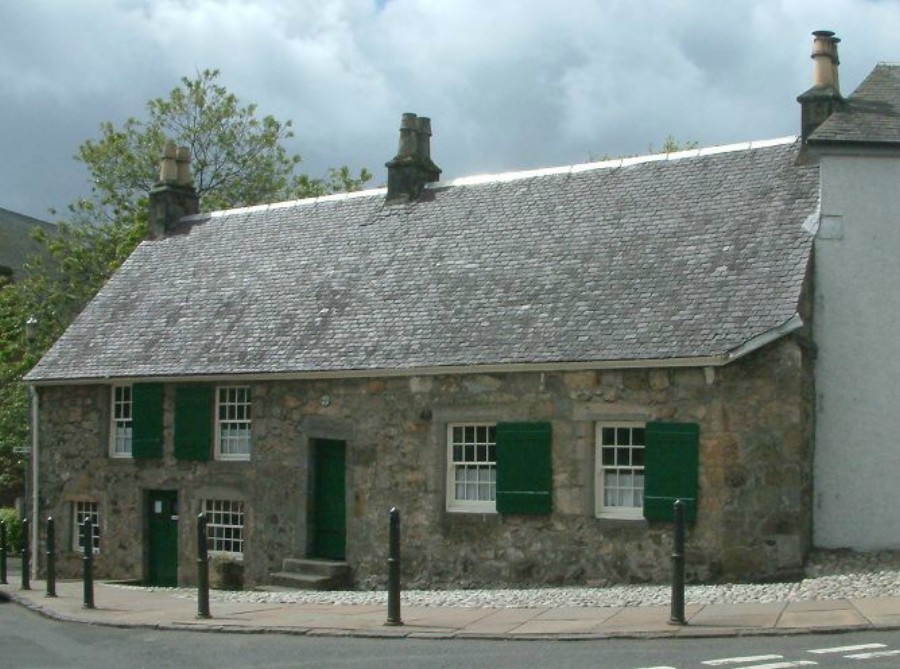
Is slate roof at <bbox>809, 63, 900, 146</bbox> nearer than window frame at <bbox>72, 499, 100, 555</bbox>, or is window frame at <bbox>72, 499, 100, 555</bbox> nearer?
slate roof at <bbox>809, 63, 900, 146</bbox>

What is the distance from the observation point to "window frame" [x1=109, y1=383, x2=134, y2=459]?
2458 cm

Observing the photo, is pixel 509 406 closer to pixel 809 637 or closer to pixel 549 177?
pixel 549 177

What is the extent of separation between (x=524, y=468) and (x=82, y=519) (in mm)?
10915

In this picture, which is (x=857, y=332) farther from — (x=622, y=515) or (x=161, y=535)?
(x=161, y=535)

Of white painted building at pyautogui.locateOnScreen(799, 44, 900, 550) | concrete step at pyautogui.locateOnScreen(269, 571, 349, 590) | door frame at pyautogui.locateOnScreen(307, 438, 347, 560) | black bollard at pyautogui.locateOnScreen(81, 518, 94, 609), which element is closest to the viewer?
white painted building at pyautogui.locateOnScreen(799, 44, 900, 550)

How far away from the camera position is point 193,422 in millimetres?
23031

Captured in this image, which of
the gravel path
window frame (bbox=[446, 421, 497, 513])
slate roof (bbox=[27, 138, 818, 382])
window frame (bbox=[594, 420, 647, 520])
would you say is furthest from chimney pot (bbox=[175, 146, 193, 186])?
window frame (bbox=[594, 420, 647, 520])

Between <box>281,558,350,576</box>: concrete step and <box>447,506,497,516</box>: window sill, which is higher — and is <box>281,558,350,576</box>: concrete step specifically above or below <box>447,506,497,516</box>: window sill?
below

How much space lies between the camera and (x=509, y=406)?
18828 mm

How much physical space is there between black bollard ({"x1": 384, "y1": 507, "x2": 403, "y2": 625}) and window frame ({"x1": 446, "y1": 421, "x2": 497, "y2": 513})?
15.6 ft

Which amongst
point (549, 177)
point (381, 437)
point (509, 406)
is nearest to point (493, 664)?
point (509, 406)

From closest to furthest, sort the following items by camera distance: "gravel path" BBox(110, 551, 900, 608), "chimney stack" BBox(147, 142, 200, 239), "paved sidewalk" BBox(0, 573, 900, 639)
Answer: "paved sidewalk" BBox(0, 573, 900, 639) → "gravel path" BBox(110, 551, 900, 608) → "chimney stack" BBox(147, 142, 200, 239)

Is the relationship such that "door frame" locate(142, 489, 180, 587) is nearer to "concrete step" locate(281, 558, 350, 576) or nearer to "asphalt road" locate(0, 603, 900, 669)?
"concrete step" locate(281, 558, 350, 576)

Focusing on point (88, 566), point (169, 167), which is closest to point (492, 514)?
point (88, 566)
